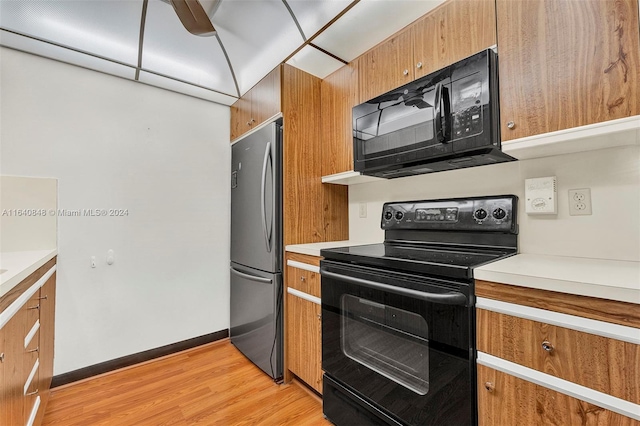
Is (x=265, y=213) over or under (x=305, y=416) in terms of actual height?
over

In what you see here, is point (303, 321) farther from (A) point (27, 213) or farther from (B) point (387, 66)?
(A) point (27, 213)

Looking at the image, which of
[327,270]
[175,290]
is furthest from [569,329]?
[175,290]

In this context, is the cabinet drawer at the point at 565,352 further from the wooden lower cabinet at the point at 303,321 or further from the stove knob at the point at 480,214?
the wooden lower cabinet at the point at 303,321

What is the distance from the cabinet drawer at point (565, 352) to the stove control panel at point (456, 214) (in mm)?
625

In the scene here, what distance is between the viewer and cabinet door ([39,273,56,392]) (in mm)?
1490

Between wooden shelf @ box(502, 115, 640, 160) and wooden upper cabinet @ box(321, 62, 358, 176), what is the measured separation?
980 mm

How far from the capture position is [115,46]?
1.94 meters

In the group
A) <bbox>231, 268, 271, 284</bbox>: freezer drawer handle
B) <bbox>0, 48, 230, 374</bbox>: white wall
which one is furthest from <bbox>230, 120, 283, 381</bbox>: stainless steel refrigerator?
<bbox>0, 48, 230, 374</bbox>: white wall

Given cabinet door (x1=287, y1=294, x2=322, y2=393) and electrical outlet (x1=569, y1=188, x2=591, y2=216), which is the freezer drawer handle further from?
electrical outlet (x1=569, y1=188, x2=591, y2=216)

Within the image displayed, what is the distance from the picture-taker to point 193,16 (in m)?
1.43

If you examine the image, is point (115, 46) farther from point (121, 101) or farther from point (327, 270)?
point (327, 270)

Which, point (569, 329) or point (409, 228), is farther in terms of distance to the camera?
point (409, 228)

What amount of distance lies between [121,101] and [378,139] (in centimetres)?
203

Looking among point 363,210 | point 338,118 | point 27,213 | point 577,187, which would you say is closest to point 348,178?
point 363,210
